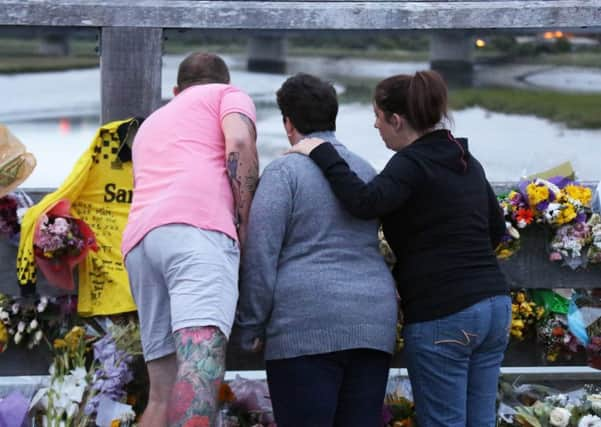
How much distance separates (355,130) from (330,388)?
182 inches

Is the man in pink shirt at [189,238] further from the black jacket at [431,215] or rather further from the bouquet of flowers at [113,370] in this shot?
the bouquet of flowers at [113,370]

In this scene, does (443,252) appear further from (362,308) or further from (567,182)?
(567,182)

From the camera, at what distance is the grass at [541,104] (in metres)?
8.63

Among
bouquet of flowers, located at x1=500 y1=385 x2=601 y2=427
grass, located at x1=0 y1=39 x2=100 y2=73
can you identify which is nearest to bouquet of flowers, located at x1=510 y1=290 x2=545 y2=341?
bouquet of flowers, located at x1=500 y1=385 x2=601 y2=427

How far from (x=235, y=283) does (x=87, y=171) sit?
45.3 inches

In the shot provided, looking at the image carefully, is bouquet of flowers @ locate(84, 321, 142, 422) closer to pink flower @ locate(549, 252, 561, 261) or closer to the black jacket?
the black jacket

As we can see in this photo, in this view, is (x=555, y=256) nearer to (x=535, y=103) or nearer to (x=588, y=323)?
(x=588, y=323)

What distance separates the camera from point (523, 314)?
4.49 meters

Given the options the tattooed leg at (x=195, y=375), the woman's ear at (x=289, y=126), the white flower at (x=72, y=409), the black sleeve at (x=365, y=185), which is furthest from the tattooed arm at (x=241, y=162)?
the white flower at (x=72, y=409)

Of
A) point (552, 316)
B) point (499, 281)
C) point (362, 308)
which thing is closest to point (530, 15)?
point (552, 316)

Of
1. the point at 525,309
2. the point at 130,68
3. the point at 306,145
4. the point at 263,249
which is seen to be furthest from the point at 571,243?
the point at 130,68

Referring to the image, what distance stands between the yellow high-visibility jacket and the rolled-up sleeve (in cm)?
97

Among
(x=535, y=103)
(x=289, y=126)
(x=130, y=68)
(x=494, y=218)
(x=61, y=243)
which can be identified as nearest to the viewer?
(x=289, y=126)

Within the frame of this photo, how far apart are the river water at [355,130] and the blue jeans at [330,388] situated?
1724mm
